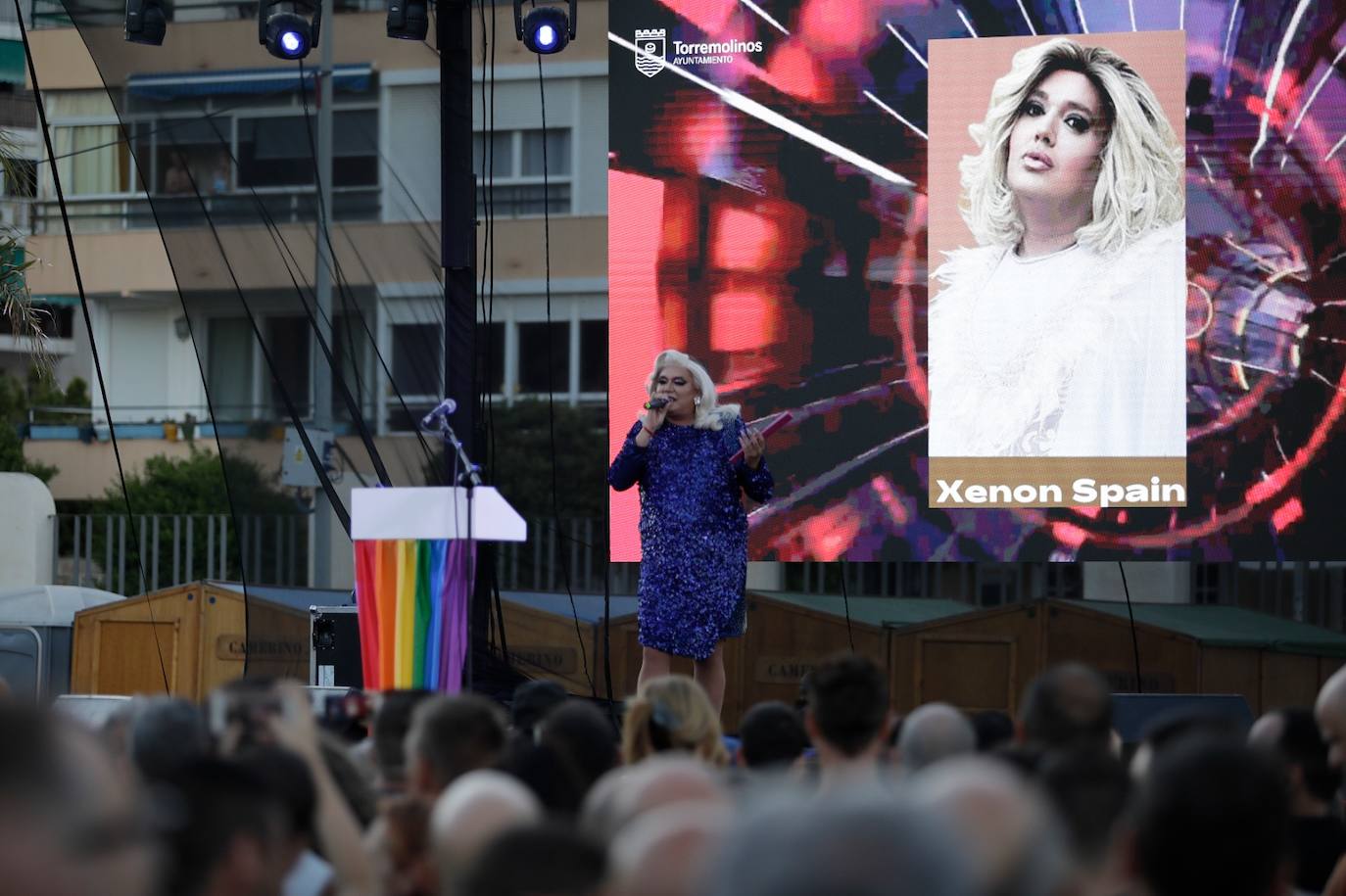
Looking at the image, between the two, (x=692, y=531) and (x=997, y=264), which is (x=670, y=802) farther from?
(x=997, y=264)

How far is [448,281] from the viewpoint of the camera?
593 cm

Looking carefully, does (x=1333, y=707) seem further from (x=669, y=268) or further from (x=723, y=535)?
(x=669, y=268)

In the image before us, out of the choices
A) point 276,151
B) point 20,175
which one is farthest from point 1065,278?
point 20,175

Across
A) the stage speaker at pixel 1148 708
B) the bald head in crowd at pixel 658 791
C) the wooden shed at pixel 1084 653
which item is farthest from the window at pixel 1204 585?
the bald head in crowd at pixel 658 791

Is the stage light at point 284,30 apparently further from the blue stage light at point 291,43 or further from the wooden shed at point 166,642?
the wooden shed at point 166,642

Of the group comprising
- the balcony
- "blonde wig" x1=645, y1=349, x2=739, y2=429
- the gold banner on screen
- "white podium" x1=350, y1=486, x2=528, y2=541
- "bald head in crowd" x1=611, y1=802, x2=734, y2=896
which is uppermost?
the balcony

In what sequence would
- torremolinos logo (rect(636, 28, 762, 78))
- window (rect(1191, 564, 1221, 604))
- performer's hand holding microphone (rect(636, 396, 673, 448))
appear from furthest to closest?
window (rect(1191, 564, 1221, 604)) < torremolinos logo (rect(636, 28, 762, 78)) < performer's hand holding microphone (rect(636, 396, 673, 448))

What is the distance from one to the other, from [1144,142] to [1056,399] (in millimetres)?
1013

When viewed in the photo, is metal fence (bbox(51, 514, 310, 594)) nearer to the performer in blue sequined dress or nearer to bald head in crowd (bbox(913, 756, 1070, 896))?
the performer in blue sequined dress

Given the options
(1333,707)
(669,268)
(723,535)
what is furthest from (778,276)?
(1333,707)

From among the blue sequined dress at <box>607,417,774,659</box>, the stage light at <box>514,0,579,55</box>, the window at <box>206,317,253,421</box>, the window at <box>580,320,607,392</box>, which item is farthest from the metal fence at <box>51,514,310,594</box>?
the blue sequined dress at <box>607,417,774,659</box>

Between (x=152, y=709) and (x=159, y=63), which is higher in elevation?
(x=159, y=63)

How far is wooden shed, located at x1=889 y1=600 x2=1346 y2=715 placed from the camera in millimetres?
7734

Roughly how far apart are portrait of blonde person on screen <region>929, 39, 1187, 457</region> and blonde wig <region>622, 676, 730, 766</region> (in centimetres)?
363
